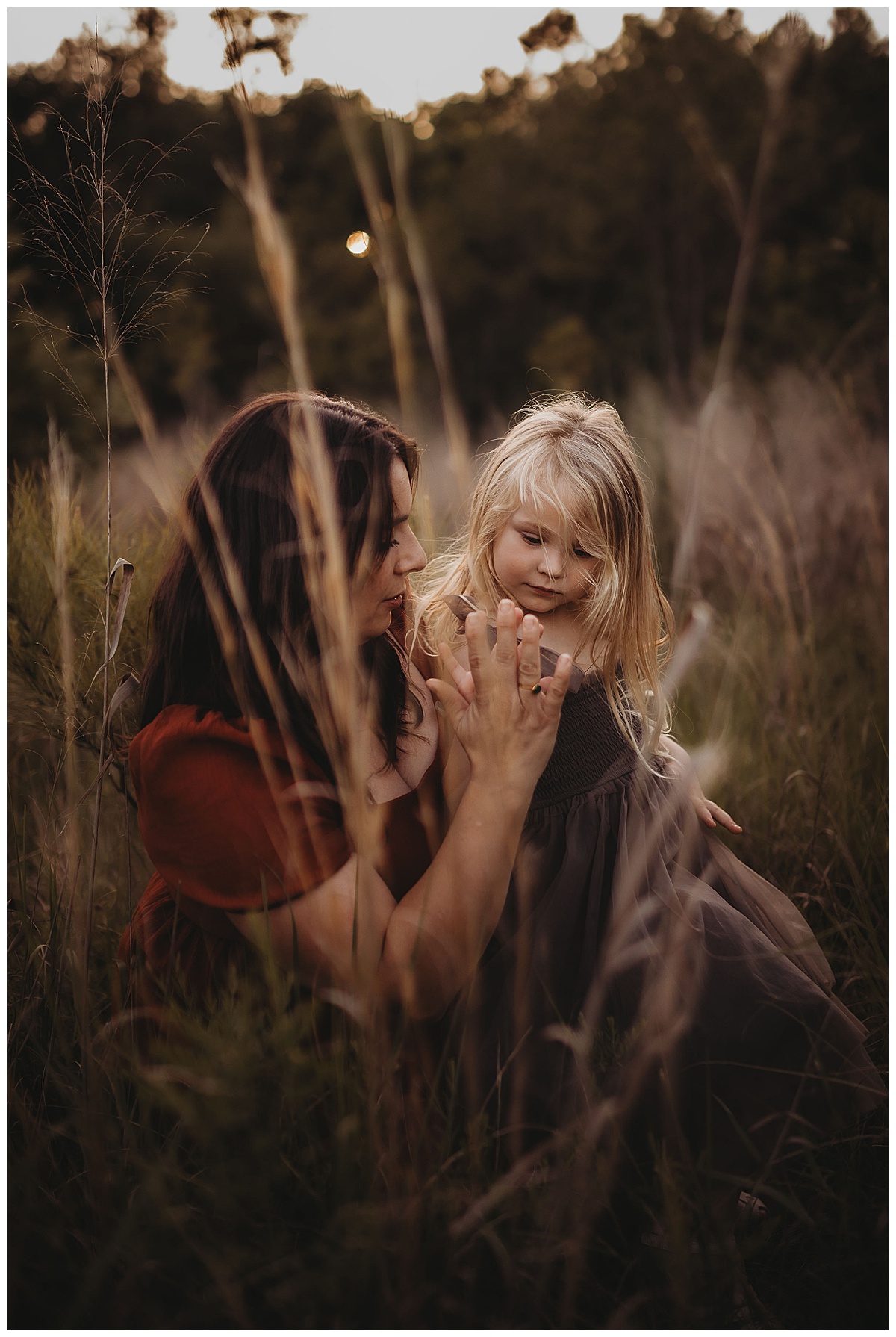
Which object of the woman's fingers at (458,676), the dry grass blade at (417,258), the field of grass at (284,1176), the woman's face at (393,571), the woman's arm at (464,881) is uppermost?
the dry grass blade at (417,258)

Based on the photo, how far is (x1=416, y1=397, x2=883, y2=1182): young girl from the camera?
1271mm

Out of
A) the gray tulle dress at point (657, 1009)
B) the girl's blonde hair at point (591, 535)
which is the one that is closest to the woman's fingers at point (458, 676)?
the gray tulle dress at point (657, 1009)

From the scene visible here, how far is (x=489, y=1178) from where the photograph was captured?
116 cm

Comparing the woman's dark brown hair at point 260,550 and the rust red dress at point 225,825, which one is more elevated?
the woman's dark brown hair at point 260,550

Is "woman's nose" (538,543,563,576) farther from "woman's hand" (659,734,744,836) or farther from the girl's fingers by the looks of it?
the girl's fingers

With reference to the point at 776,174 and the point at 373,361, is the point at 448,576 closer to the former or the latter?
the point at 776,174

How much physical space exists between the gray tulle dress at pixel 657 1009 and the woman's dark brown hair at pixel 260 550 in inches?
19.1

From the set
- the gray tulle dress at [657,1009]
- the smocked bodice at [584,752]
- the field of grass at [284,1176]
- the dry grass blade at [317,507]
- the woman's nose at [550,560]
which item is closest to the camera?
the dry grass blade at [317,507]

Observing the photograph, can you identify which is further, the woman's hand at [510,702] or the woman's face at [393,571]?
the woman's face at [393,571]

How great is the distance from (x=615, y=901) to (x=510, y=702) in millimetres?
463

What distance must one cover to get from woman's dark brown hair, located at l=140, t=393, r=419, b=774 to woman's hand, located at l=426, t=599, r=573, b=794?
0.78ft

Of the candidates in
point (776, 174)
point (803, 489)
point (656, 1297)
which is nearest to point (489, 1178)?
point (656, 1297)

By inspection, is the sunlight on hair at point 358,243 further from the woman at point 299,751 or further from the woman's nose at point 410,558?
the woman's nose at point 410,558

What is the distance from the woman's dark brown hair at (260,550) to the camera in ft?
4.12
